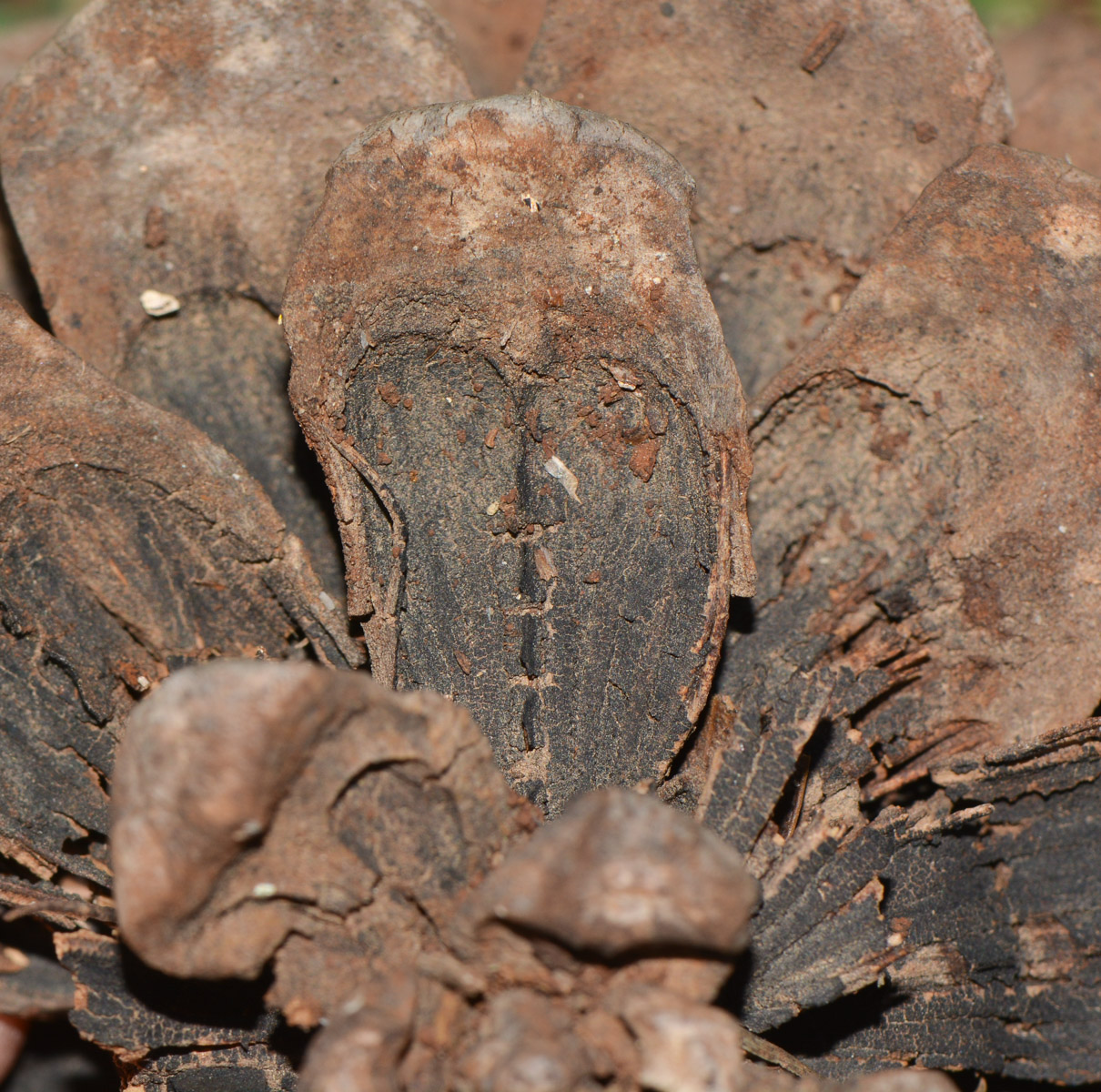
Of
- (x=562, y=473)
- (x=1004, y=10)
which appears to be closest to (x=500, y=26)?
(x=562, y=473)

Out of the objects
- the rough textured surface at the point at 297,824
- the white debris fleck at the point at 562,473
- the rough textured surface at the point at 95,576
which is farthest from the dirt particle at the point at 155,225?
the rough textured surface at the point at 297,824

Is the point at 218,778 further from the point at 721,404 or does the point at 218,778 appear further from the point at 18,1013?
the point at 721,404

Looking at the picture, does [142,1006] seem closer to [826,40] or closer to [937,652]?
[937,652]

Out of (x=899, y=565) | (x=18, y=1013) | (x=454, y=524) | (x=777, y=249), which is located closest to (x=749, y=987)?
(x=899, y=565)

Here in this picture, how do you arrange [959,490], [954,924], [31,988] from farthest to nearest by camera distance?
[959,490]
[954,924]
[31,988]

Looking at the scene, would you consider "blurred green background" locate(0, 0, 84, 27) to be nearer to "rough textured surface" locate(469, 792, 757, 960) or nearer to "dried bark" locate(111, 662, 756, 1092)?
"dried bark" locate(111, 662, 756, 1092)
